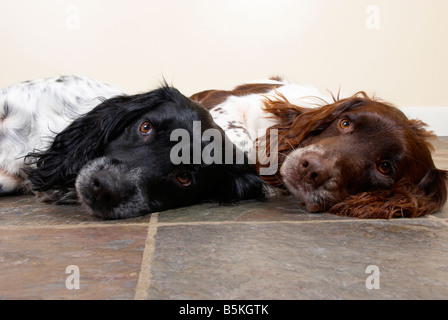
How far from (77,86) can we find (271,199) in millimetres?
1335

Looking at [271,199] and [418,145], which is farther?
[271,199]

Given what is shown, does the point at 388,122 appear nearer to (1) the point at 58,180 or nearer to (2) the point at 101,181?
(2) the point at 101,181

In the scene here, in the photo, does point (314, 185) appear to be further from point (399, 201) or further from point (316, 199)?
point (399, 201)

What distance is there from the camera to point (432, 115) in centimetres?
599

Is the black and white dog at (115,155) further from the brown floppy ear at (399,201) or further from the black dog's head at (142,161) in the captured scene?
the brown floppy ear at (399,201)

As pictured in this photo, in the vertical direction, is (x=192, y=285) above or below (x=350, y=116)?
below

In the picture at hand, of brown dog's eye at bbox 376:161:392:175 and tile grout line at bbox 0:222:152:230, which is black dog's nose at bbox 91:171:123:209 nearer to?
tile grout line at bbox 0:222:152:230

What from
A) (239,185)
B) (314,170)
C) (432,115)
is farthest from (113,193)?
(432,115)

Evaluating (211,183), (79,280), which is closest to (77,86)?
(211,183)

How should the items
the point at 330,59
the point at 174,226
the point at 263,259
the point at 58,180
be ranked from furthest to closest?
the point at 330,59 → the point at 58,180 → the point at 174,226 → the point at 263,259

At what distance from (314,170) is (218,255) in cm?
96

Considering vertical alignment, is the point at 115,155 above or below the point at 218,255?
above

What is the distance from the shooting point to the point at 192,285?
125 cm

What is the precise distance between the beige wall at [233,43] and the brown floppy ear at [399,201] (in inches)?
113
